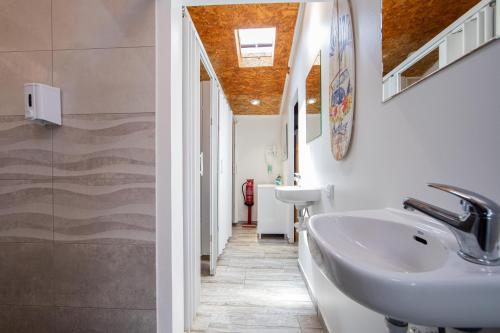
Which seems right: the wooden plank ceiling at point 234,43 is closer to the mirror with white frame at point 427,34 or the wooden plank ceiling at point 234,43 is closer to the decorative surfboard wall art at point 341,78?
the decorative surfboard wall art at point 341,78

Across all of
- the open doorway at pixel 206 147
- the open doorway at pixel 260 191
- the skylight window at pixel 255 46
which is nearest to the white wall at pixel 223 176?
the open doorway at pixel 260 191

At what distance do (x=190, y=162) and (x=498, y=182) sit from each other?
1.39m

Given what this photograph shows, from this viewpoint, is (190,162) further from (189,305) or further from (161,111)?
(189,305)

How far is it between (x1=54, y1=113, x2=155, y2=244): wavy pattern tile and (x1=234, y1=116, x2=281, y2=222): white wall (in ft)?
11.3

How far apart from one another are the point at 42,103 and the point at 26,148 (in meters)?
0.30

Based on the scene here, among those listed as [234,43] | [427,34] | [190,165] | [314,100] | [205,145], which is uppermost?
[234,43]

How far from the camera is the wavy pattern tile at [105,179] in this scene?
1.12 meters

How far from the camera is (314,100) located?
1.78m

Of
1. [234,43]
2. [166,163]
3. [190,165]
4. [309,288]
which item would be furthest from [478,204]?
[234,43]

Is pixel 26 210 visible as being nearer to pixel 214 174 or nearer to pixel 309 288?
pixel 214 174

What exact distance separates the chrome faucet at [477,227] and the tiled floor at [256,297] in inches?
58.0

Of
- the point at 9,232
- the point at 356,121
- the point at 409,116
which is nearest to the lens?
the point at 409,116

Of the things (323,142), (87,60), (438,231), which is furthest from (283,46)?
(438,231)

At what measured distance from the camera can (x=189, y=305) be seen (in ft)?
4.90
